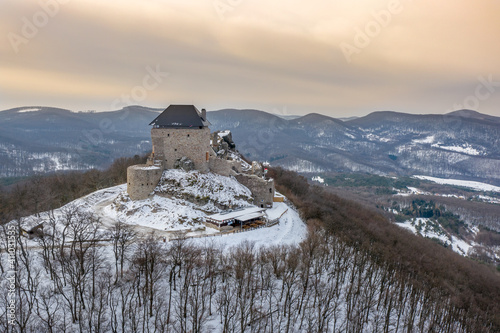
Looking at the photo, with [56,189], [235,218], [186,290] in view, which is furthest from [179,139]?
[56,189]

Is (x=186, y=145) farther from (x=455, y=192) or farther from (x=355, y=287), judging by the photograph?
(x=455, y=192)

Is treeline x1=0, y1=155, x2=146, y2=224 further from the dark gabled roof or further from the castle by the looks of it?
the dark gabled roof

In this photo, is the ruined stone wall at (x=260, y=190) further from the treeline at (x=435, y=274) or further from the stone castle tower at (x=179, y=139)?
the stone castle tower at (x=179, y=139)

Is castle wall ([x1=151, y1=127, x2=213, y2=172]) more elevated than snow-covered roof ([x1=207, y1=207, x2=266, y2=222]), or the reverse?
castle wall ([x1=151, y1=127, x2=213, y2=172])

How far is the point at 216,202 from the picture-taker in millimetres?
42250

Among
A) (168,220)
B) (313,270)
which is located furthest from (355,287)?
(168,220)

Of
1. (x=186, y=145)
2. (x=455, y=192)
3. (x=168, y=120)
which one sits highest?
(x=168, y=120)

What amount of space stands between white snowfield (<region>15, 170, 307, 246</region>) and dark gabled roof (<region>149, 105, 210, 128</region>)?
731 centimetres

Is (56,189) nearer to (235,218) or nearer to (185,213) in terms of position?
(185,213)

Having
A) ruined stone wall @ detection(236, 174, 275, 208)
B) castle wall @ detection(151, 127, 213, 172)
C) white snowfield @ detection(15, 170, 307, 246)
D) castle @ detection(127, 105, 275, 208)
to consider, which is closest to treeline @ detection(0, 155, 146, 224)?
white snowfield @ detection(15, 170, 307, 246)

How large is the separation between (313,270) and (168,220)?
19.0 meters

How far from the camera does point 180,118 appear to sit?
45.0 m

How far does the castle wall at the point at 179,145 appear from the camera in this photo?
4431 cm

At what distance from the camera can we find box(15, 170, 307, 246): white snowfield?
35562 mm
